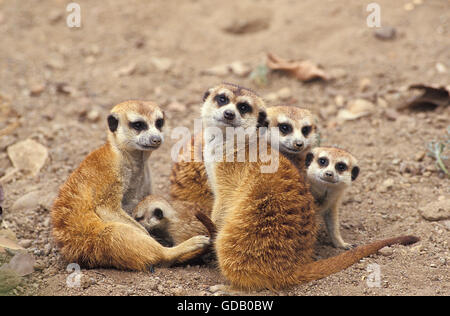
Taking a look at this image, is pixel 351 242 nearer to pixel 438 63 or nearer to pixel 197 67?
pixel 438 63

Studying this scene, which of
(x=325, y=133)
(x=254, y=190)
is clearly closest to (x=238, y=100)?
(x=254, y=190)

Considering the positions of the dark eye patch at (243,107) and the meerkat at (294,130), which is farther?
the meerkat at (294,130)

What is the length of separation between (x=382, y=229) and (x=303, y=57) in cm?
297

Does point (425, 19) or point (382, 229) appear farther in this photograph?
point (425, 19)

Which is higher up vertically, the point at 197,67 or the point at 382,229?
the point at 197,67

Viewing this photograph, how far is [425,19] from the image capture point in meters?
6.45

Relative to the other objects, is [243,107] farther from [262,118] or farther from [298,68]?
[298,68]

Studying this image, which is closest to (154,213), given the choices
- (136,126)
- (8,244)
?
(136,126)

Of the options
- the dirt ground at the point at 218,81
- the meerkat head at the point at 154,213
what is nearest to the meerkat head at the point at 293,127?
the dirt ground at the point at 218,81

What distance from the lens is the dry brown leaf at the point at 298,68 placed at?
584cm

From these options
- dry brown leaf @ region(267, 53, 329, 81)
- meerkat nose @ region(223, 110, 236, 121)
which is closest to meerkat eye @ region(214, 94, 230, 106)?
meerkat nose @ region(223, 110, 236, 121)

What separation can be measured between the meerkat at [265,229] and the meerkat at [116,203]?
305 millimetres

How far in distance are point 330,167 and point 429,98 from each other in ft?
6.75

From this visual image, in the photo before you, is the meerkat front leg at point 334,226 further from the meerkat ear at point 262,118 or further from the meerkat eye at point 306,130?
the meerkat ear at point 262,118
